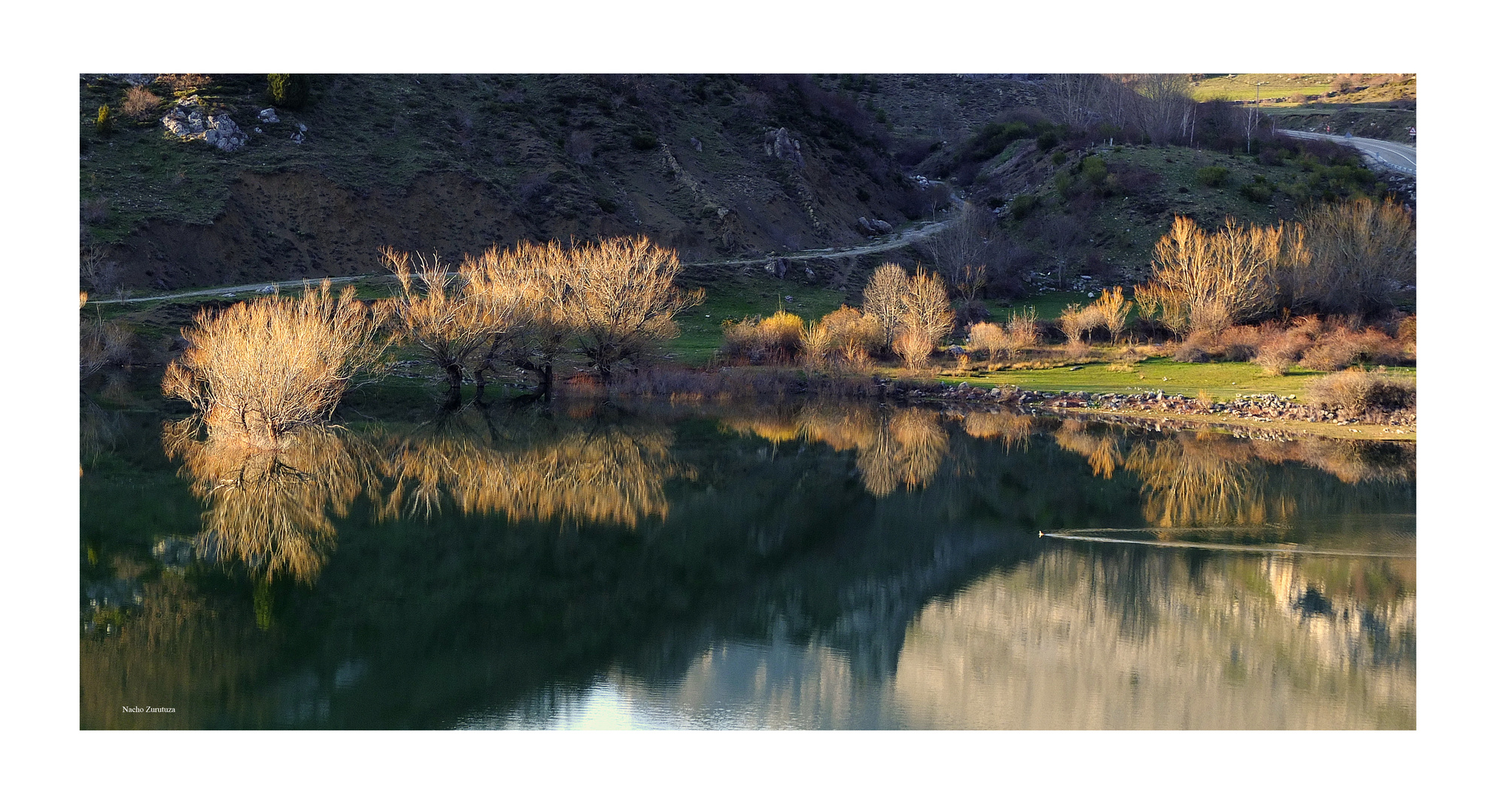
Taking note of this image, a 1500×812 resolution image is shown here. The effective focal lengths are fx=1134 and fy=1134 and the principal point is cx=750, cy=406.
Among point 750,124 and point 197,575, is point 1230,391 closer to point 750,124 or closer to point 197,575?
point 197,575

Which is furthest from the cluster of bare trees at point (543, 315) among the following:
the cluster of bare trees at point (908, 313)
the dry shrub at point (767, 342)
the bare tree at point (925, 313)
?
the bare tree at point (925, 313)

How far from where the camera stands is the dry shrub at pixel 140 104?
56.6 metres

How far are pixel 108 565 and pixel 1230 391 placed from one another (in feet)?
105

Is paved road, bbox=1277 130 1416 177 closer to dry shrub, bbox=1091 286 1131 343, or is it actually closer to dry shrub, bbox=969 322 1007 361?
dry shrub, bbox=1091 286 1131 343

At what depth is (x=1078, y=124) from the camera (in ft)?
283

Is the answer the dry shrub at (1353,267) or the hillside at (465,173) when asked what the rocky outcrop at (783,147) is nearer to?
the hillside at (465,173)

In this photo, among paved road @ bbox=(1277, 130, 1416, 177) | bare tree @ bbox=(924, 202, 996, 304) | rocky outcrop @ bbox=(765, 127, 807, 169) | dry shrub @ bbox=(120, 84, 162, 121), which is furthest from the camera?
rocky outcrop @ bbox=(765, 127, 807, 169)

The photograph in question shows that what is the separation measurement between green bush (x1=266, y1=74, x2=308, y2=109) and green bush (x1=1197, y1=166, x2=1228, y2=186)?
5269 cm

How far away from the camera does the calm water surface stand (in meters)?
13.9

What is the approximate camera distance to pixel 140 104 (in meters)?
56.8

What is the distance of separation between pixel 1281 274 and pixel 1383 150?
1493 inches

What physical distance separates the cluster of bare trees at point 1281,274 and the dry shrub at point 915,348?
10906 millimetres

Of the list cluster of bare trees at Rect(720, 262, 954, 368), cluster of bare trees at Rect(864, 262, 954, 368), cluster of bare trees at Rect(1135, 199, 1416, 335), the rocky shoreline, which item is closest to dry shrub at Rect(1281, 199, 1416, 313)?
cluster of bare trees at Rect(1135, 199, 1416, 335)

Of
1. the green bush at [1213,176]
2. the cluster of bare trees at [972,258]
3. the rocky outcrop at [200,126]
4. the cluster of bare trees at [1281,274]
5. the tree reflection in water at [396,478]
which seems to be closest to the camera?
the tree reflection in water at [396,478]
